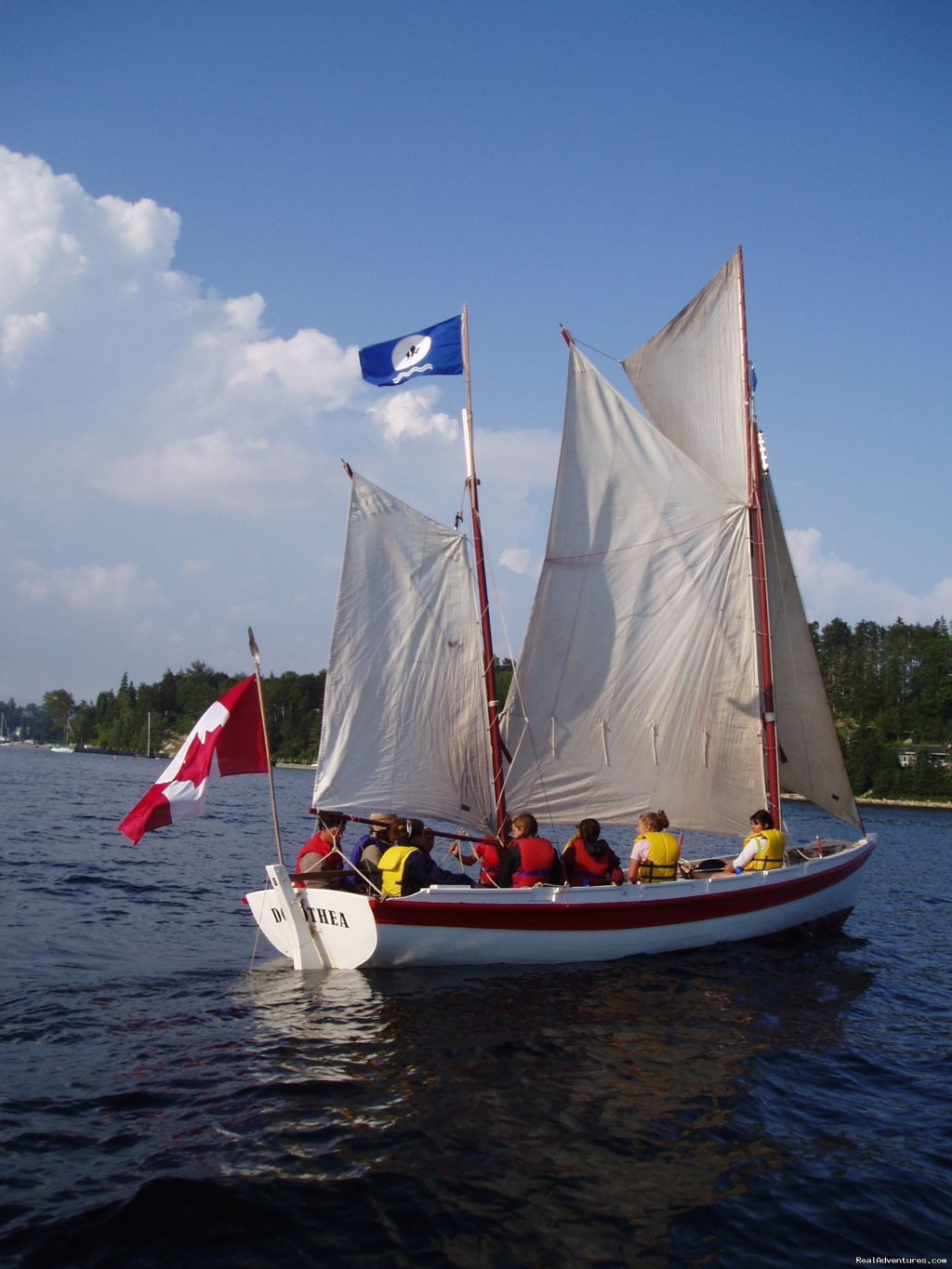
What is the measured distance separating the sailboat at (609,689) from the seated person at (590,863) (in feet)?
1.99

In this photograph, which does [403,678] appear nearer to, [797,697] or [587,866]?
[587,866]

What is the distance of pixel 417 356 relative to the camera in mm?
19359

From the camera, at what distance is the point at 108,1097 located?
384 inches

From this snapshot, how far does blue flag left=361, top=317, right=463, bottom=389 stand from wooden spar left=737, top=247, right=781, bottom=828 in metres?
7.09

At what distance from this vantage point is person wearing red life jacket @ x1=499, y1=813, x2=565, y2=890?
638 inches

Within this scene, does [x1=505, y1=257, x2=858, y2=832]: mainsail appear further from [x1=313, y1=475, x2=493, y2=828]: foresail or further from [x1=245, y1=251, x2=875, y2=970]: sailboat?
[x1=313, y1=475, x2=493, y2=828]: foresail

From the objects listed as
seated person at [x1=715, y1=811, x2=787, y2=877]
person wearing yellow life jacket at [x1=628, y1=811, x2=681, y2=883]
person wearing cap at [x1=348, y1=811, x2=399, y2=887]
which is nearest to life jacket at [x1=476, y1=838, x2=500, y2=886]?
person wearing cap at [x1=348, y1=811, x2=399, y2=887]

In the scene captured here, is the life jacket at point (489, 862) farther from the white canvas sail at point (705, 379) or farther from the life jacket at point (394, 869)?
the white canvas sail at point (705, 379)

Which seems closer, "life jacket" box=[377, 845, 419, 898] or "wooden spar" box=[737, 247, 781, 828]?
"life jacket" box=[377, 845, 419, 898]

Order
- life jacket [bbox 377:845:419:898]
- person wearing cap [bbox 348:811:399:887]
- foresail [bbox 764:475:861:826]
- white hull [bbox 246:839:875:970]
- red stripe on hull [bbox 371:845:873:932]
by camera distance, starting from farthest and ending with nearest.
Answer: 1. foresail [bbox 764:475:861:826]
2. person wearing cap [bbox 348:811:399:887]
3. life jacket [bbox 377:845:419:898]
4. red stripe on hull [bbox 371:845:873:932]
5. white hull [bbox 246:839:875:970]

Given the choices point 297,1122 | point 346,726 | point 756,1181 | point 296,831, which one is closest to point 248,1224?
point 297,1122

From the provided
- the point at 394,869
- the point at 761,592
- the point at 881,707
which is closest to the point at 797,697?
the point at 761,592

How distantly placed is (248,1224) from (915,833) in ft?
193

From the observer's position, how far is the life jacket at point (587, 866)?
55.4 ft
